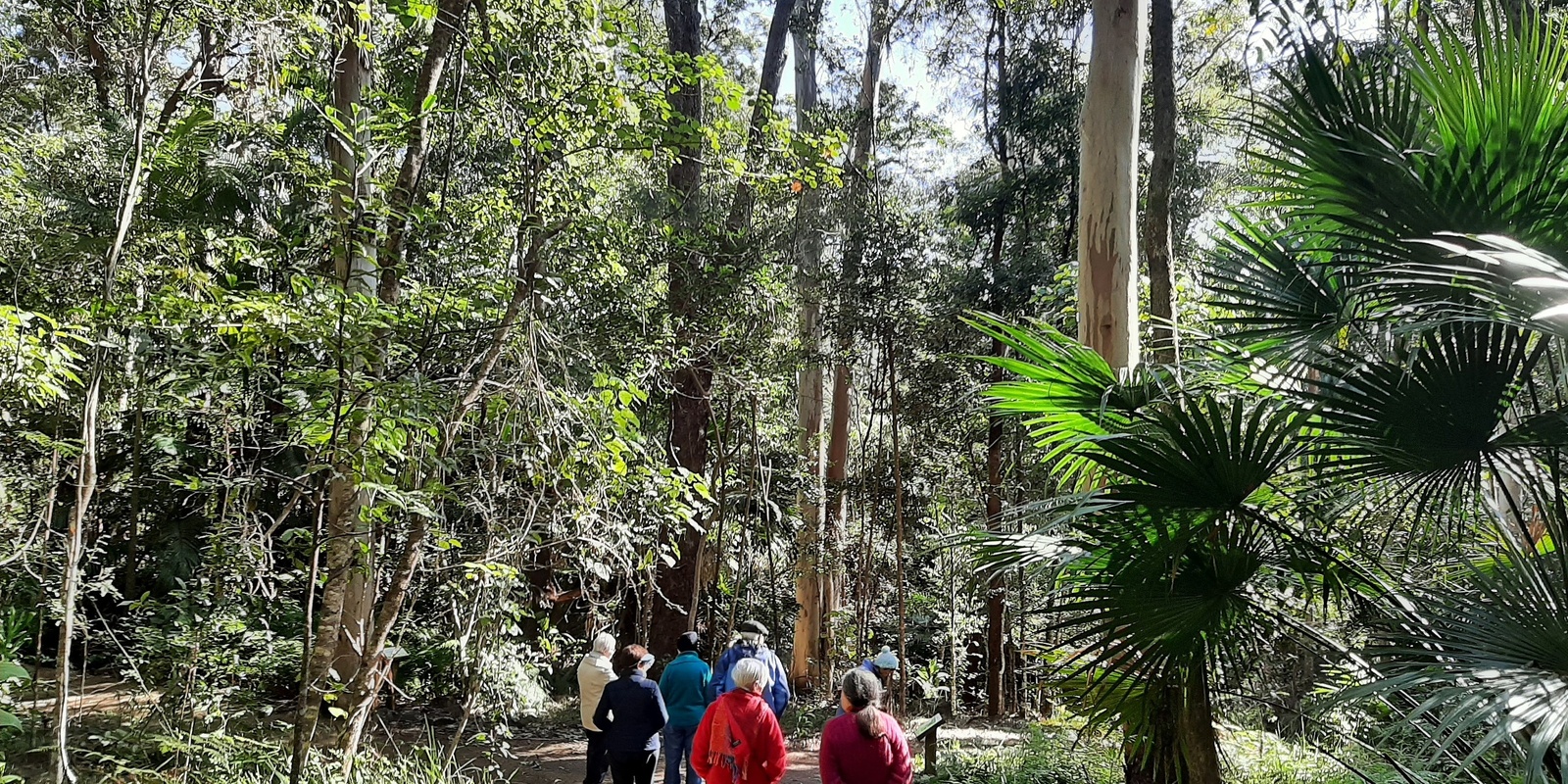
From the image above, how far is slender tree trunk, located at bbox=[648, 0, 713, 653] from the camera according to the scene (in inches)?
368

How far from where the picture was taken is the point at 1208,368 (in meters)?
3.81

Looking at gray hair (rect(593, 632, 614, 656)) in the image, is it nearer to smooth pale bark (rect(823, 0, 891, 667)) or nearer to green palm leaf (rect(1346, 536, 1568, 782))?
green palm leaf (rect(1346, 536, 1568, 782))

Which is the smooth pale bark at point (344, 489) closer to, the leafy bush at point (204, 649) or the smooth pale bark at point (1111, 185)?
the leafy bush at point (204, 649)

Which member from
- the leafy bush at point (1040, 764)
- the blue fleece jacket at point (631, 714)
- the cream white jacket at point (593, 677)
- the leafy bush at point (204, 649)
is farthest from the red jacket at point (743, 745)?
the leafy bush at point (204, 649)

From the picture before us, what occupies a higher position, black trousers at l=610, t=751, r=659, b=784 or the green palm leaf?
the green palm leaf

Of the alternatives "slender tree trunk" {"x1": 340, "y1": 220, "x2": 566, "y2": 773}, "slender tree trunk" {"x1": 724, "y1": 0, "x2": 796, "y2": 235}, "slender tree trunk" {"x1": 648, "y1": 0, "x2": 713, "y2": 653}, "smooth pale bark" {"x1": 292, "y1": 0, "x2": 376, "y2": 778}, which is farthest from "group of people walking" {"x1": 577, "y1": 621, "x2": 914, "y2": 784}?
"slender tree trunk" {"x1": 724, "y1": 0, "x2": 796, "y2": 235}

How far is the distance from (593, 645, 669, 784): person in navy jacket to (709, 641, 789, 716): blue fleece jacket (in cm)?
51

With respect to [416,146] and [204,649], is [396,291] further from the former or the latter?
[204,649]

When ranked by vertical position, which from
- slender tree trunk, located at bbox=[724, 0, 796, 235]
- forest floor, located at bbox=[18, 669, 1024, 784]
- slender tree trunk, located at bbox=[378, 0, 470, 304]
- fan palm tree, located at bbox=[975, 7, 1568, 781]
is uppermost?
slender tree trunk, located at bbox=[724, 0, 796, 235]

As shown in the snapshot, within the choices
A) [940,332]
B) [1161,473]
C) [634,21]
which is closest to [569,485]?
[634,21]

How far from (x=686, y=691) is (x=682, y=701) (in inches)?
3.4

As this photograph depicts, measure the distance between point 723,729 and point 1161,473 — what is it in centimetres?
290

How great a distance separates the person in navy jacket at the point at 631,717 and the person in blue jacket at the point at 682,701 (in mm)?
475

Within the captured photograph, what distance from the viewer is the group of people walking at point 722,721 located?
4258 millimetres
